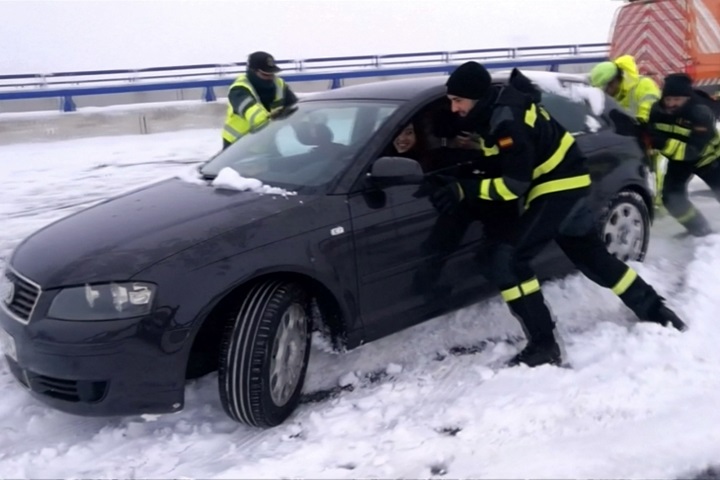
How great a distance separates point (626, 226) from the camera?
5070 mm

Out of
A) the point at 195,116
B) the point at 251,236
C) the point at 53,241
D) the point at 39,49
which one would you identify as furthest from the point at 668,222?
the point at 39,49

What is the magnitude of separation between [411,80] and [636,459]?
2.54m

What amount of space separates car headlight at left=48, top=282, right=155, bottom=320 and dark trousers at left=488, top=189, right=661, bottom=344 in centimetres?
188

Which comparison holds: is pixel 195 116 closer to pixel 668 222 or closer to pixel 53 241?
pixel 668 222

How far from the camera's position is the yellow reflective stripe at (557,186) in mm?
4051

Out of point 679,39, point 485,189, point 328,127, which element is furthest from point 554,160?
point 679,39

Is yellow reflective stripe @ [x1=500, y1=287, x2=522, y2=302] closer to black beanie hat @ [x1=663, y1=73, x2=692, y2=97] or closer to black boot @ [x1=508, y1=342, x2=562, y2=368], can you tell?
black boot @ [x1=508, y1=342, x2=562, y2=368]

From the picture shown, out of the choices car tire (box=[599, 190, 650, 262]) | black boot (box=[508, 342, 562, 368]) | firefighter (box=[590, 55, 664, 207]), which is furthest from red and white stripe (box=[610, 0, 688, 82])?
black boot (box=[508, 342, 562, 368])

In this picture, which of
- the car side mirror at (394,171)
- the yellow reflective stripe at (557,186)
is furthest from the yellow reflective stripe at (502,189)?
the car side mirror at (394,171)

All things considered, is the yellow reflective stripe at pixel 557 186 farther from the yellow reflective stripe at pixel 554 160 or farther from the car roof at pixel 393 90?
the car roof at pixel 393 90

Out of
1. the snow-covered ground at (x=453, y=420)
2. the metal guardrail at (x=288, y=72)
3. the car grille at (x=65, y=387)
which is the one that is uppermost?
the metal guardrail at (x=288, y=72)

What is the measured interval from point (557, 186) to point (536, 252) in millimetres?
378

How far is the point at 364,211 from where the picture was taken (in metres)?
3.70

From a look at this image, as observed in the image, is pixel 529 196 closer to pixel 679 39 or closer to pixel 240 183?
pixel 240 183
